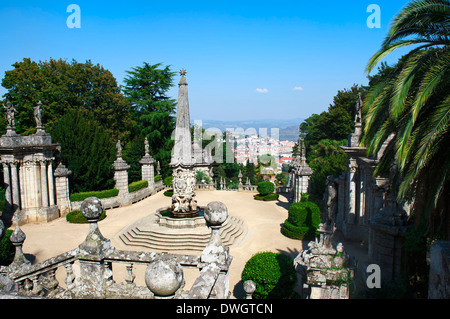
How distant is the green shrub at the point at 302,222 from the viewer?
696 inches

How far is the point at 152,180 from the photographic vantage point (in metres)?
32.2

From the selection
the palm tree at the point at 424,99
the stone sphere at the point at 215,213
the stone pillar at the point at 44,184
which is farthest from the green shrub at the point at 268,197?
the stone sphere at the point at 215,213

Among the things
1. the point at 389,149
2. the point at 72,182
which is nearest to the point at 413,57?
the point at 389,149

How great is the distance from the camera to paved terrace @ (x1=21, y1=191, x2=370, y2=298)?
46.0 feet

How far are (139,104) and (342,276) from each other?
37.4 m

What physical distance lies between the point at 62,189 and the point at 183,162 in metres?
11.0

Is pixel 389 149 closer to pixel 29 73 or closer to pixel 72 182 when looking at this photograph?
pixel 72 182

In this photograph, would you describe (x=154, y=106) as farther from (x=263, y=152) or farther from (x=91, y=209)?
(x=263, y=152)

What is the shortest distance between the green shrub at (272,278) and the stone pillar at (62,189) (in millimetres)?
17937

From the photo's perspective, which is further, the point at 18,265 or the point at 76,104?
the point at 76,104

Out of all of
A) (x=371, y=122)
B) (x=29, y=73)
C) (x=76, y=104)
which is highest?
(x=29, y=73)

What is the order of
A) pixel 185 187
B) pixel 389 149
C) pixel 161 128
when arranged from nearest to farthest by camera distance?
pixel 389 149 → pixel 185 187 → pixel 161 128

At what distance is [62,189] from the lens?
76.0 ft

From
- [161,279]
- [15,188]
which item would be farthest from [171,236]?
[161,279]
